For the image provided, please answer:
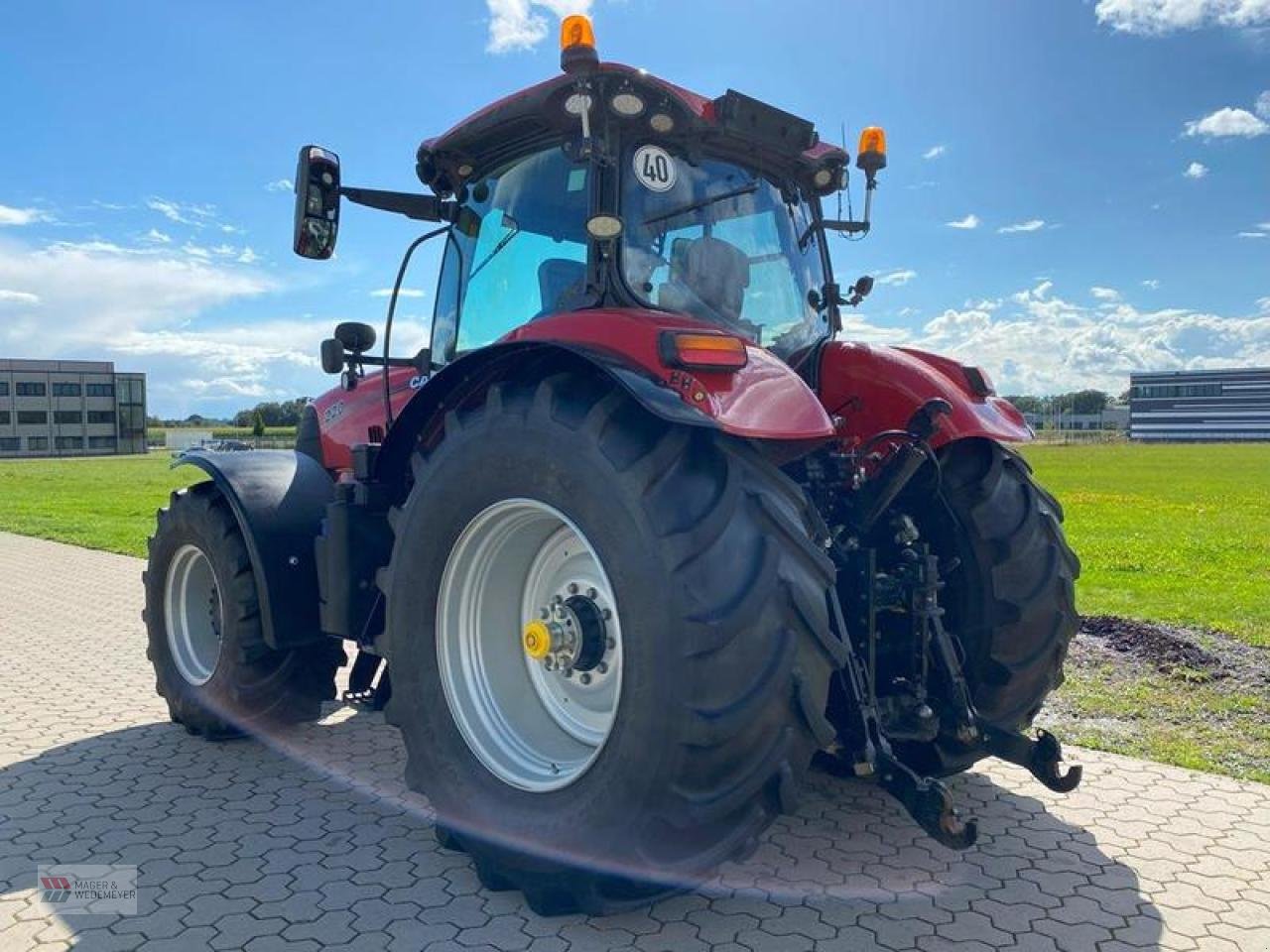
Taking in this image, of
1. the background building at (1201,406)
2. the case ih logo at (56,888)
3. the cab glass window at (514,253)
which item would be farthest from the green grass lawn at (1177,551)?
the background building at (1201,406)

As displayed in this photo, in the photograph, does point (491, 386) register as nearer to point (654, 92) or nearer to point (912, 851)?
point (654, 92)

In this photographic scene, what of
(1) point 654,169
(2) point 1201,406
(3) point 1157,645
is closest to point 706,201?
(1) point 654,169

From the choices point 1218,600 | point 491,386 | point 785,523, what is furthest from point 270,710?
point 1218,600

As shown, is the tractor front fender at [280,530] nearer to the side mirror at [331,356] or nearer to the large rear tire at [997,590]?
the side mirror at [331,356]

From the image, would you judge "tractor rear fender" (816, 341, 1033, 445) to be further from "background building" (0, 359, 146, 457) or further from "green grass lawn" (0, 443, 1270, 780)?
"background building" (0, 359, 146, 457)

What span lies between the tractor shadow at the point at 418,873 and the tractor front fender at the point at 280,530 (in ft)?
2.34

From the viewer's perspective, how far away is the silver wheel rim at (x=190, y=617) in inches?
203

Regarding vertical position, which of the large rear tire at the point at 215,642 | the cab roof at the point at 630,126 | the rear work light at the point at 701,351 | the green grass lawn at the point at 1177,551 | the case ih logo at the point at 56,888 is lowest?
the green grass lawn at the point at 1177,551

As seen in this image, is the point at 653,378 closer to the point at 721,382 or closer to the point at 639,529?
the point at 721,382

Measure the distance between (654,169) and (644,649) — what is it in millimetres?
1798

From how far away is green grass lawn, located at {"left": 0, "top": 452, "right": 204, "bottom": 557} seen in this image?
1547 cm

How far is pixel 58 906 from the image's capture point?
3.21 meters

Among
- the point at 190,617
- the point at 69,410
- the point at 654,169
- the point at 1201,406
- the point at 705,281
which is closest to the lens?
the point at 654,169

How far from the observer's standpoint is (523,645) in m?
3.54
